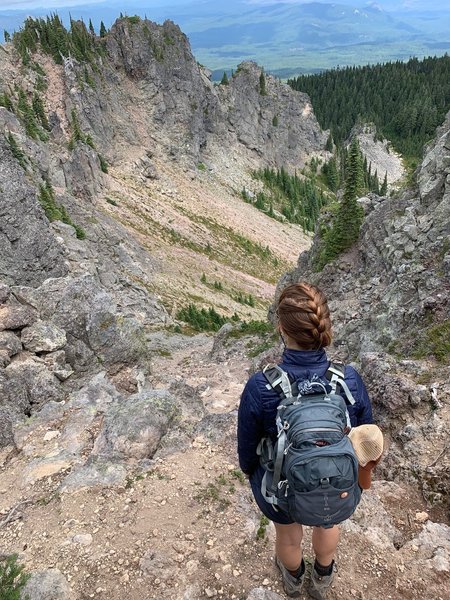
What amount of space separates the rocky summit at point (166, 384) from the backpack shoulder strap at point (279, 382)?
339 cm

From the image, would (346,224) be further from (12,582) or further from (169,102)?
(169,102)

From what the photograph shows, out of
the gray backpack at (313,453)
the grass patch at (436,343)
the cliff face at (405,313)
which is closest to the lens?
the gray backpack at (313,453)

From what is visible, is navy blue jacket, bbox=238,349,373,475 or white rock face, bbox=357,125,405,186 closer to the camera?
navy blue jacket, bbox=238,349,373,475

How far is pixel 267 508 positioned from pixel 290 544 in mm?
873

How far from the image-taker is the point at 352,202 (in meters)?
23.5

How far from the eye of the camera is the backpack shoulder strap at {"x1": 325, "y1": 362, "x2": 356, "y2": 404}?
14.6 ft

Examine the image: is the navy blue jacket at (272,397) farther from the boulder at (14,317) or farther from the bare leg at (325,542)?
the boulder at (14,317)

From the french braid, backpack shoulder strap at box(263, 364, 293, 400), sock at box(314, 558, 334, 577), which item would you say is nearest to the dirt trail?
sock at box(314, 558, 334, 577)

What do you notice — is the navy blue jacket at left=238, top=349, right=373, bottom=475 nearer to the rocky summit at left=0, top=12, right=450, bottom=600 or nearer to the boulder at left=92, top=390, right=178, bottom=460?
the rocky summit at left=0, top=12, right=450, bottom=600

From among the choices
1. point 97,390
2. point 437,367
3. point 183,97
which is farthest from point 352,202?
point 183,97

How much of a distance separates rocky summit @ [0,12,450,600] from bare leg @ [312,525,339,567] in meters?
0.76

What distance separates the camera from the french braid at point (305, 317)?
430 centimetres

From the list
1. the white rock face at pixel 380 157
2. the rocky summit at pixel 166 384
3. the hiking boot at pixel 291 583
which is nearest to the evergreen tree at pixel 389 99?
the white rock face at pixel 380 157

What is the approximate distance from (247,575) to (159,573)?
132 cm
